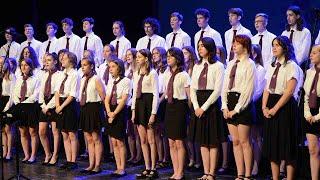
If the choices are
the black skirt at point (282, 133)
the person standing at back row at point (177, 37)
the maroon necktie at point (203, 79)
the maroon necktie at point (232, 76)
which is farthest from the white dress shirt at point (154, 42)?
the black skirt at point (282, 133)

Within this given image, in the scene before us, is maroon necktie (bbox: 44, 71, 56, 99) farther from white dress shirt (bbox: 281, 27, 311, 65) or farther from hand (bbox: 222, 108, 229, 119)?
white dress shirt (bbox: 281, 27, 311, 65)

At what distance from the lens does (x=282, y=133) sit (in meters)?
5.56

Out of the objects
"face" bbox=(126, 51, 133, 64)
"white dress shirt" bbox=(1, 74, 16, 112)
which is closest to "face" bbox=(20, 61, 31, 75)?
"white dress shirt" bbox=(1, 74, 16, 112)

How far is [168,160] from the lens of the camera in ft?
24.3

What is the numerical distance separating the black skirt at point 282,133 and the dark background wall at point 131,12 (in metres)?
2.38

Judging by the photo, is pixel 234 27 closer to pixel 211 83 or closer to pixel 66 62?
pixel 211 83

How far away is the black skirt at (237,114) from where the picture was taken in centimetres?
577

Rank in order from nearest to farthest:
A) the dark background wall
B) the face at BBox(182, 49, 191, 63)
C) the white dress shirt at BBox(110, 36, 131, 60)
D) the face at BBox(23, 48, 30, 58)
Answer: the face at BBox(182, 49, 191, 63) < the face at BBox(23, 48, 30, 58) < the dark background wall < the white dress shirt at BBox(110, 36, 131, 60)

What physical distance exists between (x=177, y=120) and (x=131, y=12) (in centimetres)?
395

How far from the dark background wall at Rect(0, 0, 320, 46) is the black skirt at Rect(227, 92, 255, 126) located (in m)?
2.32

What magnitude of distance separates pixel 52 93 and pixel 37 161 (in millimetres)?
1071

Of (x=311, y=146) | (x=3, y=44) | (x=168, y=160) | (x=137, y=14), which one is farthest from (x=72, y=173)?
(x=3, y=44)

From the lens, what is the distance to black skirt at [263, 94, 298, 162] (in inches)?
218

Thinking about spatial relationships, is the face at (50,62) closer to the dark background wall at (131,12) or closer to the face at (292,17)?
the dark background wall at (131,12)
